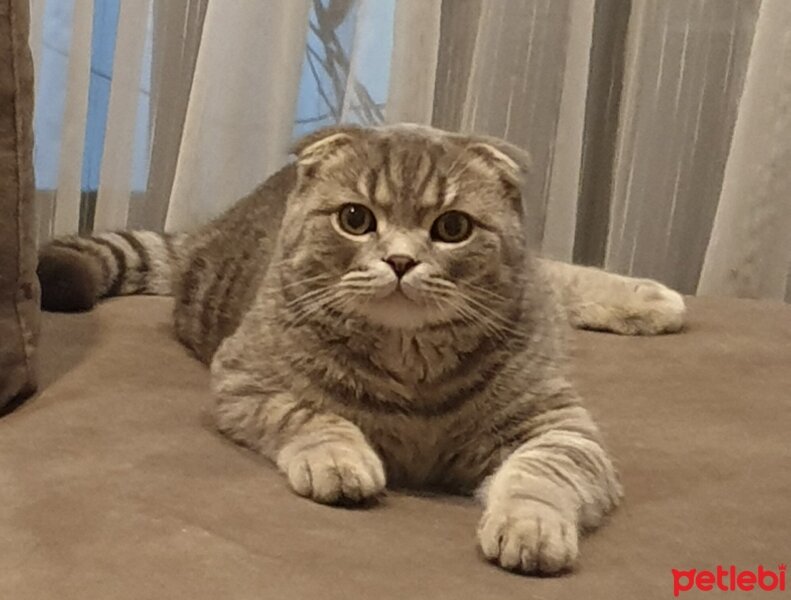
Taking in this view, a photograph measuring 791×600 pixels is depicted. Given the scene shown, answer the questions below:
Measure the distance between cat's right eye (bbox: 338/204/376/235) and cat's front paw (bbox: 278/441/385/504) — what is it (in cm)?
24

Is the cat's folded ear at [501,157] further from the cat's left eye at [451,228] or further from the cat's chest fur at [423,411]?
the cat's chest fur at [423,411]

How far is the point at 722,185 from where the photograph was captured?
209cm

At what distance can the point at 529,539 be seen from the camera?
2.96 ft

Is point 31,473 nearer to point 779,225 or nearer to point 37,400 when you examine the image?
point 37,400

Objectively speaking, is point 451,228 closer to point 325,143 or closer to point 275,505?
point 325,143

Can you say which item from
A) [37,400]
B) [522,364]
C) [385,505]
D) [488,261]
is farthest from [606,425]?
[37,400]

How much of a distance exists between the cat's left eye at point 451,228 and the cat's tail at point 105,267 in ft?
2.26

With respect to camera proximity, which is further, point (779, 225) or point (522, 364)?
point (779, 225)

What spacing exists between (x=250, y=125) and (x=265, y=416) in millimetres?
1028

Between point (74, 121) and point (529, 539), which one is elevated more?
point (74, 121)

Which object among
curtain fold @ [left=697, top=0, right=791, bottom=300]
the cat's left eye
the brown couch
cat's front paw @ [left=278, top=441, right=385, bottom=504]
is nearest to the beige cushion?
the brown couch

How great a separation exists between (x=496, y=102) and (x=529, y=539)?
1334 mm

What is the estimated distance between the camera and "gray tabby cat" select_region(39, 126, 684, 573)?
3.60ft

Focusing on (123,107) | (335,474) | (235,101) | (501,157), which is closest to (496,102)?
(235,101)
